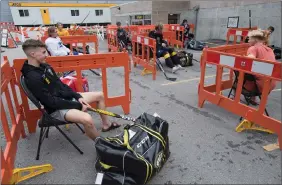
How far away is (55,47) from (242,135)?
4.66 meters

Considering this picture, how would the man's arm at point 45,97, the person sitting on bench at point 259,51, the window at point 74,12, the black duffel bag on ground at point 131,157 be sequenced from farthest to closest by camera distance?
the window at point 74,12, the person sitting on bench at point 259,51, the man's arm at point 45,97, the black duffel bag on ground at point 131,157

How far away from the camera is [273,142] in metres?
2.98

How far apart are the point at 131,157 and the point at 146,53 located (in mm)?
5180

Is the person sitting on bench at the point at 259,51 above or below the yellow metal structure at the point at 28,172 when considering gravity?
above

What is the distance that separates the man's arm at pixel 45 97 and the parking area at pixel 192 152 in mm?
647

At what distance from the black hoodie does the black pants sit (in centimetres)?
434

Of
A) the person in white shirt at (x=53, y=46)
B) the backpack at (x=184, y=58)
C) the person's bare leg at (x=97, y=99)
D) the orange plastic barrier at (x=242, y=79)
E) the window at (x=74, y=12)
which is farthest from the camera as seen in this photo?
the window at (x=74, y=12)

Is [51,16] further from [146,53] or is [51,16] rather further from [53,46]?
[53,46]

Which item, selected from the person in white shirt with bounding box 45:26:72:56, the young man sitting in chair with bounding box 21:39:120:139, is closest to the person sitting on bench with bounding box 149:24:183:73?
the person in white shirt with bounding box 45:26:72:56

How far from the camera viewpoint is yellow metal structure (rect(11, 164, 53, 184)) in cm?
232

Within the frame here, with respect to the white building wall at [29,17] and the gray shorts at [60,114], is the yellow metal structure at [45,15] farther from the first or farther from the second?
the gray shorts at [60,114]

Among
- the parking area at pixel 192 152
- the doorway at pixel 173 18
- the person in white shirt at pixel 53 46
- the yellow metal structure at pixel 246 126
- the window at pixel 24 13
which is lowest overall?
the parking area at pixel 192 152

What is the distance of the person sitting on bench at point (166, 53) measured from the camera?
6.71 meters

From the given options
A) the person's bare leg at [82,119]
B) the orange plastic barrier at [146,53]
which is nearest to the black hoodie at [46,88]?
the person's bare leg at [82,119]
